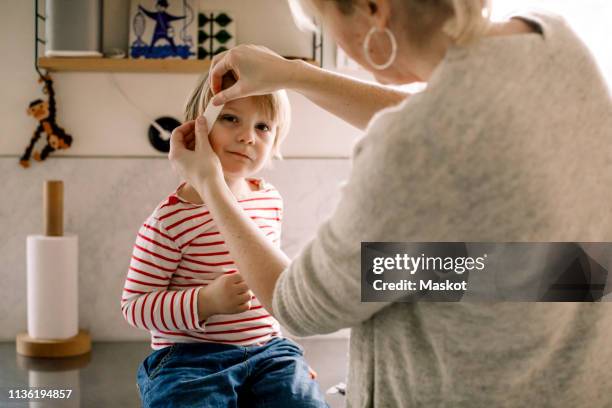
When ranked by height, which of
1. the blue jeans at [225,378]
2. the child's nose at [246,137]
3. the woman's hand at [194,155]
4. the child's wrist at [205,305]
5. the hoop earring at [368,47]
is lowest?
the blue jeans at [225,378]

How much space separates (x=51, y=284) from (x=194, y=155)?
75 cm

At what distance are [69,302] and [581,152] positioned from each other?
117 centimetres

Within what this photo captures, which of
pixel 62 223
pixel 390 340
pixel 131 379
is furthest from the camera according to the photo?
pixel 62 223

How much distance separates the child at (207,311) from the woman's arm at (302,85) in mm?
147

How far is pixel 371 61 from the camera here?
0.58 metres

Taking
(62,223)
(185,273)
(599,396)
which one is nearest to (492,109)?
(599,396)

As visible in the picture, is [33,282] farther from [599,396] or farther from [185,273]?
[599,396]

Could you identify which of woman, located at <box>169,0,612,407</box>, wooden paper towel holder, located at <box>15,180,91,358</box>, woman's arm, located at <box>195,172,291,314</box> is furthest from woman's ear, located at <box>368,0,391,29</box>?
wooden paper towel holder, located at <box>15,180,91,358</box>

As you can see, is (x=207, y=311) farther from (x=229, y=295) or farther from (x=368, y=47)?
(x=368, y=47)

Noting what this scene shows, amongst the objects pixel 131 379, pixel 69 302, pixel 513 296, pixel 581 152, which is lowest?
pixel 131 379

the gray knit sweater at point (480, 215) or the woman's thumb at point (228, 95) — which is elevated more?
the woman's thumb at point (228, 95)

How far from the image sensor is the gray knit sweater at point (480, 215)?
19.2 inches

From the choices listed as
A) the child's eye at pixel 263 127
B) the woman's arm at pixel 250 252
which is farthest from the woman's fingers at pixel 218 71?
the woman's arm at pixel 250 252

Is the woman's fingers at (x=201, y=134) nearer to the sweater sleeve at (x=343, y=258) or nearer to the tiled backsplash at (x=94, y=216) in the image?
the sweater sleeve at (x=343, y=258)
